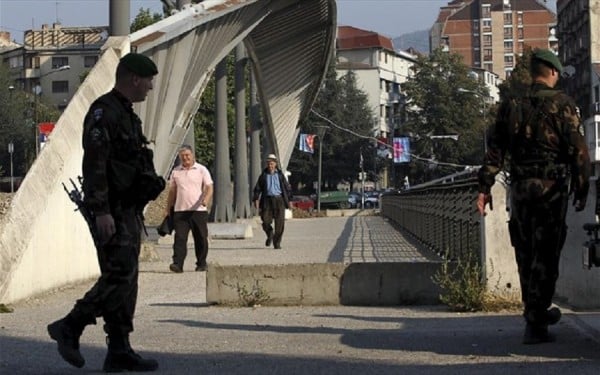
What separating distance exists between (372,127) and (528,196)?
122m

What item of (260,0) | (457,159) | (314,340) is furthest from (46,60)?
(314,340)

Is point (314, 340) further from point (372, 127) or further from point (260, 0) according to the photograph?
point (372, 127)

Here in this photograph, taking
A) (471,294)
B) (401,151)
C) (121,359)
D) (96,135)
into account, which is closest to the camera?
(96,135)

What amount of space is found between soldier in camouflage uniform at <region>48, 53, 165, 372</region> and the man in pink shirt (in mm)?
9706

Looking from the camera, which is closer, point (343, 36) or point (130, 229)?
point (130, 229)

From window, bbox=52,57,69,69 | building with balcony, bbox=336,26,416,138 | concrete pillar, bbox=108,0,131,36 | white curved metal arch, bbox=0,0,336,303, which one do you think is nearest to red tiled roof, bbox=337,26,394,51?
building with balcony, bbox=336,26,416,138

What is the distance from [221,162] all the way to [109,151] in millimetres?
32761

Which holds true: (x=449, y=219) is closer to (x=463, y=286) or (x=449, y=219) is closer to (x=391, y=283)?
(x=391, y=283)

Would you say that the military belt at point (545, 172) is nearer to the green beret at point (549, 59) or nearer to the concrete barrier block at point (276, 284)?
the green beret at point (549, 59)

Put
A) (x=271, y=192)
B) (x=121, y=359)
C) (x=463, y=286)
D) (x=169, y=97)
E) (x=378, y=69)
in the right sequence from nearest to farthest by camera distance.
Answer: (x=121, y=359) → (x=463, y=286) → (x=271, y=192) → (x=169, y=97) → (x=378, y=69)

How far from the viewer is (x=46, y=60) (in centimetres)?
14712

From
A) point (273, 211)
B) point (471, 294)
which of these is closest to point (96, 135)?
point (471, 294)

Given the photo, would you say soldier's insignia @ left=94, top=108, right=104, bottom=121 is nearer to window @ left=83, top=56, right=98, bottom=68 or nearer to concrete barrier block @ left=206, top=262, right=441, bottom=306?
concrete barrier block @ left=206, top=262, right=441, bottom=306

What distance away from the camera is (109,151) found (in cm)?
730
